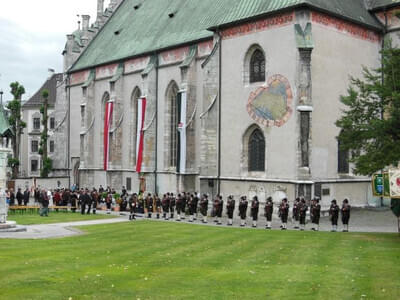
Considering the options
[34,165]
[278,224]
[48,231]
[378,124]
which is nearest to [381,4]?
[278,224]

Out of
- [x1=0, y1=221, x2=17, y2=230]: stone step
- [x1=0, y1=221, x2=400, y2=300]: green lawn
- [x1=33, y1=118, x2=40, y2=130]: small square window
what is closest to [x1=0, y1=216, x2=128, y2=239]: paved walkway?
[x1=0, y1=221, x2=17, y2=230]: stone step

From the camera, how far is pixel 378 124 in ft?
57.1

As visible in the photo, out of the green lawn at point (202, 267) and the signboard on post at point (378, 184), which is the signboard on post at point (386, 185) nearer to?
the signboard on post at point (378, 184)

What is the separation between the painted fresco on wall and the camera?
1021 inches

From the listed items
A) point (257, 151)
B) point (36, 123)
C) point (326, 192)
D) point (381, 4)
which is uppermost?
point (381, 4)

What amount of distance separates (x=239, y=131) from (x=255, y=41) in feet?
16.3

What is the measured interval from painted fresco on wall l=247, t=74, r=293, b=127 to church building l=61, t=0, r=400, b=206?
0.05 meters

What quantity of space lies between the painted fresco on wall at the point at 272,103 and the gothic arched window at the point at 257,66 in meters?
0.88

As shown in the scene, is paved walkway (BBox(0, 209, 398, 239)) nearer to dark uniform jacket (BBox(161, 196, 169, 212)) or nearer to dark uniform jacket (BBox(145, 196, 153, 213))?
dark uniform jacket (BBox(161, 196, 169, 212))

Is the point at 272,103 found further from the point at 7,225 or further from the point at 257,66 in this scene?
the point at 7,225

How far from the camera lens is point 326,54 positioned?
26.8 meters

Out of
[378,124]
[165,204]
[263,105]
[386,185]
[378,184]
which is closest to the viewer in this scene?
[386,185]

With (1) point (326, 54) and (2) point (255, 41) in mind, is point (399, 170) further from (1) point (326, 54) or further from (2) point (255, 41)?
(2) point (255, 41)

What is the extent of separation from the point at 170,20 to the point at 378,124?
24.7 m
